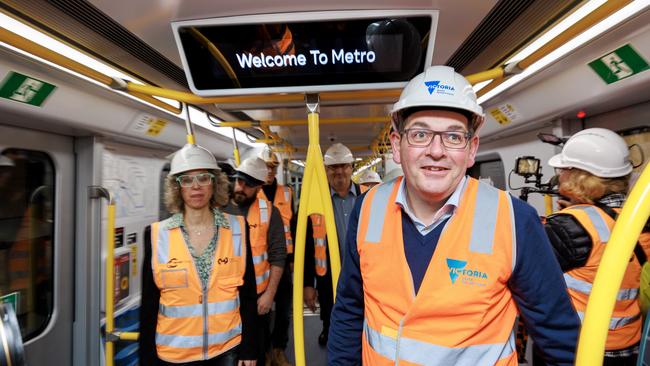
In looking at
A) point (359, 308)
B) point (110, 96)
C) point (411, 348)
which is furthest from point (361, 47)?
point (110, 96)

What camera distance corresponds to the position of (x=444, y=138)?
1198 millimetres

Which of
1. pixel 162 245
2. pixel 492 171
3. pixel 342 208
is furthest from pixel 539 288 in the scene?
pixel 492 171

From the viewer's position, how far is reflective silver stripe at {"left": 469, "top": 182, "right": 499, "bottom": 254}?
1.12m

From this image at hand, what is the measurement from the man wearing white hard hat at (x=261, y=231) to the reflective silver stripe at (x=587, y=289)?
2.05 m

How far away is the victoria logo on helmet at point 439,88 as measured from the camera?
1.18 meters

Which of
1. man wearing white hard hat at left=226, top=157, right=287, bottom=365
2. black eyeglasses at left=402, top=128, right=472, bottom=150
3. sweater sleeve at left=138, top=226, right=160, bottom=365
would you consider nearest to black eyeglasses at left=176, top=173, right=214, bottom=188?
sweater sleeve at left=138, top=226, right=160, bottom=365

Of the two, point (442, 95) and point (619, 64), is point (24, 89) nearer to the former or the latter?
point (442, 95)

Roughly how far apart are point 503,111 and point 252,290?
282 cm

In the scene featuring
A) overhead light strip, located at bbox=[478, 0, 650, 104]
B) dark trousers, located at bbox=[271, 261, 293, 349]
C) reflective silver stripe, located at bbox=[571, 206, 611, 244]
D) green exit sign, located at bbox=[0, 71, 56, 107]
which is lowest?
dark trousers, located at bbox=[271, 261, 293, 349]

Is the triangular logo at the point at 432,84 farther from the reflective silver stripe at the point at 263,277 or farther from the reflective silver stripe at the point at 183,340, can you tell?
the reflective silver stripe at the point at 263,277

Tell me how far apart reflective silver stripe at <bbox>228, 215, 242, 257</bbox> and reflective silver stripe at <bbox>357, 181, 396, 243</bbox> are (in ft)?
3.37

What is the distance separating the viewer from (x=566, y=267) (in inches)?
70.7

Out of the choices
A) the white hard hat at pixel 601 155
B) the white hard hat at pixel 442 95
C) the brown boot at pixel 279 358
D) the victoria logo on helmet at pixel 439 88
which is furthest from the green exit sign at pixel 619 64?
the brown boot at pixel 279 358

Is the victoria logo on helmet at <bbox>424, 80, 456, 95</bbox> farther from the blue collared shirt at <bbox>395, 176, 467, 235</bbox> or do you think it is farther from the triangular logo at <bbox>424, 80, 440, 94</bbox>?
the blue collared shirt at <bbox>395, 176, 467, 235</bbox>
